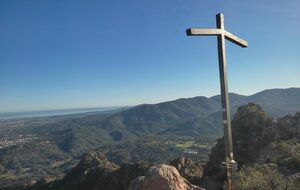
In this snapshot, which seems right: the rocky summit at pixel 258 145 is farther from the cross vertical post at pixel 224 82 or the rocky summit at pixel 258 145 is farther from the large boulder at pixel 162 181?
the cross vertical post at pixel 224 82

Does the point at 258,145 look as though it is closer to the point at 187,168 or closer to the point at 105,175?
the point at 187,168

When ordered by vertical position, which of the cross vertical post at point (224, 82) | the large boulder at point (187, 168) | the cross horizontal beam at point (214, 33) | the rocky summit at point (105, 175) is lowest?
the rocky summit at point (105, 175)

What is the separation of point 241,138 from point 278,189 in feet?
108

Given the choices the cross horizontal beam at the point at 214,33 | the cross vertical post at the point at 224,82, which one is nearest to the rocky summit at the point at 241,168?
the cross vertical post at the point at 224,82

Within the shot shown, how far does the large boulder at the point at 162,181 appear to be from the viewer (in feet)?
38.6

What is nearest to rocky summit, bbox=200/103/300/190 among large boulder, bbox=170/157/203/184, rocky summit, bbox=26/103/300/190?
rocky summit, bbox=26/103/300/190

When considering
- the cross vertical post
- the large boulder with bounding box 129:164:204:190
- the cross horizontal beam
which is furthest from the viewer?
the large boulder with bounding box 129:164:204:190

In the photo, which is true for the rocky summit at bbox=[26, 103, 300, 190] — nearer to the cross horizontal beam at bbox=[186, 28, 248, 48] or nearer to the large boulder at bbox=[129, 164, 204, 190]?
the large boulder at bbox=[129, 164, 204, 190]

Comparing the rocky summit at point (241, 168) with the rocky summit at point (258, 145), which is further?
the rocky summit at point (258, 145)

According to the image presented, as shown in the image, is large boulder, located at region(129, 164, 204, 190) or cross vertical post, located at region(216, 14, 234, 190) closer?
cross vertical post, located at region(216, 14, 234, 190)

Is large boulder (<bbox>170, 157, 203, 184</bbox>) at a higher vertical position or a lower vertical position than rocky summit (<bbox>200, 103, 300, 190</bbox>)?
lower

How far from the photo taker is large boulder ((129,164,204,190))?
464 inches

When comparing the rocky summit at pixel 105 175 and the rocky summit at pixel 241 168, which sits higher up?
the rocky summit at pixel 241 168

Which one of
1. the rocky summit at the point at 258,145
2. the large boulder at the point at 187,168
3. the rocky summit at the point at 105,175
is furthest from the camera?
the rocky summit at the point at 105,175
